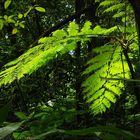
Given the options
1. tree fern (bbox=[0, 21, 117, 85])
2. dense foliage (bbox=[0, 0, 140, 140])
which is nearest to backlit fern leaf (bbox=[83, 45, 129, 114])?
dense foliage (bbox=[0, 0, 140, 140])

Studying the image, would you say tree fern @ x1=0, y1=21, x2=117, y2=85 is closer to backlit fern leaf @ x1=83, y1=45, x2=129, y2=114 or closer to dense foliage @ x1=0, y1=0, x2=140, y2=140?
dense foliage @ x1=0, y1=0, x2=140, y2=140

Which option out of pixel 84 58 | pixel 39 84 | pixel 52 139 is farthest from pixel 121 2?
pixel 39 84

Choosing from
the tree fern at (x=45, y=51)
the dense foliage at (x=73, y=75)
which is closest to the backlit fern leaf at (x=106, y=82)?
the dense foliage at (x=73, y=75)

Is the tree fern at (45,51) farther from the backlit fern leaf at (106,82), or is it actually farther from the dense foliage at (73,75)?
the backlit fern leaf at (106,82)

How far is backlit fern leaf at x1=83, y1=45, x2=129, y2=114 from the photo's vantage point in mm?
1511

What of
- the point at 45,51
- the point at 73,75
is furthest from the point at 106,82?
the point at 73,75

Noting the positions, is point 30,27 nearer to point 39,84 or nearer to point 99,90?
point 39,84

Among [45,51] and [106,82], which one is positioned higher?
[45,51]

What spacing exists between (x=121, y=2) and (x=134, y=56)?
0.33 metres

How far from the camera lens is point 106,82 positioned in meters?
1.58

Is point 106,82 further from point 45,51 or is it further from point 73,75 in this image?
point 73,75

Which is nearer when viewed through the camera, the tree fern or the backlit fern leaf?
the backlit fern leaf

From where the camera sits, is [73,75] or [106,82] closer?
[106,82]

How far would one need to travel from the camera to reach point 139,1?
0.91 m
